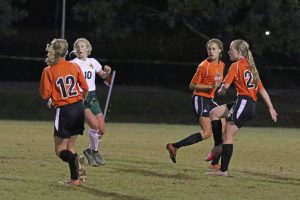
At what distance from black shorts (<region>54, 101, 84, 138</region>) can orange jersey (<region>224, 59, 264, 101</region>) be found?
247 centimetres

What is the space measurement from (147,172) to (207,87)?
162 centimetres

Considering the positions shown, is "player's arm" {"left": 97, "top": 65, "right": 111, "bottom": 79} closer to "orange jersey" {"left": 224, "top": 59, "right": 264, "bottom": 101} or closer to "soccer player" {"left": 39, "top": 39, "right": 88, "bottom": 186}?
"orange jersey" {"left": 224, "top": 59, "right": 264, "bottom": 101}

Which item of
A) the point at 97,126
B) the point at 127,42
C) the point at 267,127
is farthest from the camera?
the point at 127,42

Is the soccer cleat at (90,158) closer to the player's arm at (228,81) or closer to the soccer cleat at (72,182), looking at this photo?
the soccer cleat at (72,182)

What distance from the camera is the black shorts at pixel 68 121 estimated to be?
35.0 feet

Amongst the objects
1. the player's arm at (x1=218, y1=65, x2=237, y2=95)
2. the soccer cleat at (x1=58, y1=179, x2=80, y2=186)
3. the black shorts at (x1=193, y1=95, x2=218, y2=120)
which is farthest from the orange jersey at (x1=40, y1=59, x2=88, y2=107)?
the black shorts at (x1=193, y1=95, x2=218, y2=120)

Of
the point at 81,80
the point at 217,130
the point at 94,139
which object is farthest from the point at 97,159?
Answer: the point at 81,80

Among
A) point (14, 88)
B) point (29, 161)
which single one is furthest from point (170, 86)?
point (29, 161)

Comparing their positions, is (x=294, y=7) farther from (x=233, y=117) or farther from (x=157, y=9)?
(x=233, y=117)

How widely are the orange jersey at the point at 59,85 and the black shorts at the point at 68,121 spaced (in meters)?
0.08

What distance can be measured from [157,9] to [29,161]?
965 inches

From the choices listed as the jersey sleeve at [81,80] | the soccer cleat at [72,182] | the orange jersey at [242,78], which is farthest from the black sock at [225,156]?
the jersey sleeve at [81,80]

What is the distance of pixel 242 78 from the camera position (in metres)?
12.1

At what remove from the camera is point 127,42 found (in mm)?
42156
